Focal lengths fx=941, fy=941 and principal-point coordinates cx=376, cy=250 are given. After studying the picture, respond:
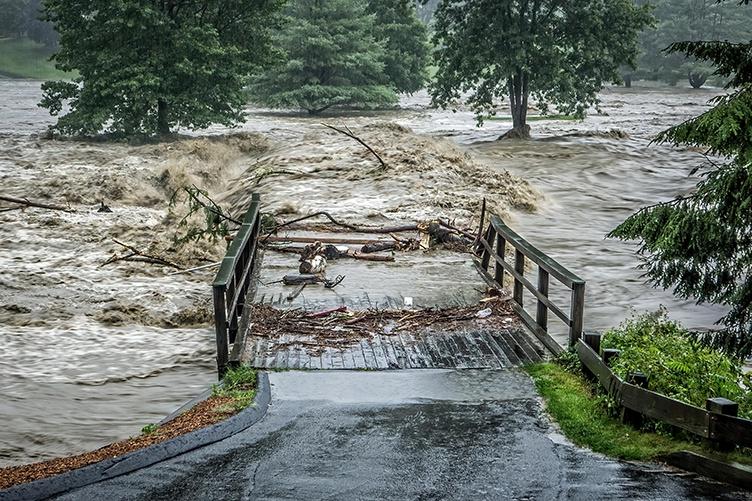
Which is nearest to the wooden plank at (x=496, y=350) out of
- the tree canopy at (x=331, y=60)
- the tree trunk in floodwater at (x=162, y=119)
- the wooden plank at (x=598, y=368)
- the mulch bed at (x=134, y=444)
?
the wooden plank at (x=598, y=368)

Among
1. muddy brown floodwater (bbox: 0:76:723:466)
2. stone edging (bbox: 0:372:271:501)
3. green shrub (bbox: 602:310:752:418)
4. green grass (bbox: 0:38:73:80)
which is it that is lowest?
muddy brown floodwater (bbox: 0:76:723:466)

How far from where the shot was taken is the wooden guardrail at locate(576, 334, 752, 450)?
7211mm

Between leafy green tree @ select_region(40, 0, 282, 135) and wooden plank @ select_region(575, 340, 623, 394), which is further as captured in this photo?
leafy green tree @ select_region(40, 0, 282, 135)

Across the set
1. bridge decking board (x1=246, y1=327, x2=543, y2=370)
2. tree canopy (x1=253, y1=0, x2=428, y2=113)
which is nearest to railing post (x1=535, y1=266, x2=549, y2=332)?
bridge decking board (x1=246, y1=327, x2=543, y2=370)

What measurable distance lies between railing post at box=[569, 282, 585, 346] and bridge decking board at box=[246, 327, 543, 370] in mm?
472

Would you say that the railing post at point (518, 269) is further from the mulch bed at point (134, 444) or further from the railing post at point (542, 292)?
the mulch bed at point (134, 444)

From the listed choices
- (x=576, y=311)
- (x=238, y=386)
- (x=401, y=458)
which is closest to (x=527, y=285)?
(x=576, y=311)

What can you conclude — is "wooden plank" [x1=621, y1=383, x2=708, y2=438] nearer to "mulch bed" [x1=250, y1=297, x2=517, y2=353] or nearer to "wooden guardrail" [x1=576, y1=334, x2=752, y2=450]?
"wooden guardrail" [x1=576, y1=334, x2=752, y2=450]

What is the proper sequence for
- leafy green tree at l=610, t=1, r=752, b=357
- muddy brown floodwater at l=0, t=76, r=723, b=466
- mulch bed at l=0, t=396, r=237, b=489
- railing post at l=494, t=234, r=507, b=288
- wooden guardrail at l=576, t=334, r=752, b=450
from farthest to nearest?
railing post at l=494, t=234, r=507, b=288
muddy brown floodwater at l=0, t=76, r=723, b=466
mulch bed at l=0, t=396, r=237, b=489
wooden guardrail at l=576, t=334, r=752, b=450
leafy green tree at l=610, t=1, r=752, b=357

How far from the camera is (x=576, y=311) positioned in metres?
10.2

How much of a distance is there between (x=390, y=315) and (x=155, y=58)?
26.3 meters

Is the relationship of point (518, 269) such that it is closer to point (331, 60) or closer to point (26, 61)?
point (331, 60)

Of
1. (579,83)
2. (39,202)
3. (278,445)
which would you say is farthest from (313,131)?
(278,445)

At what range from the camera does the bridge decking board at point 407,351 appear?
34.0 feet
